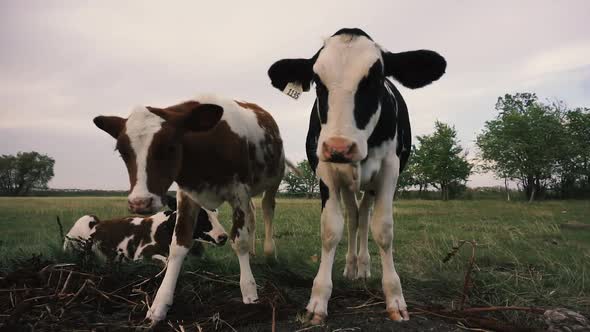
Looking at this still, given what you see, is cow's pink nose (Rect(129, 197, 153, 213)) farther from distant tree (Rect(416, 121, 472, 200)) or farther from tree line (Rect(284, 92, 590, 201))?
distant tree (Rect(416, 121, 472, 200))

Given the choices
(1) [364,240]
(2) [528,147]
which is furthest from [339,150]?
A: (2) [528,147]

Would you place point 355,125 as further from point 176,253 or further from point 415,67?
point 176,253

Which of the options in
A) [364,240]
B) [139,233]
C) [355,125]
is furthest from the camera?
[139,233]

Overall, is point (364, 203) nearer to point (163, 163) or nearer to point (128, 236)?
point (163, 163)

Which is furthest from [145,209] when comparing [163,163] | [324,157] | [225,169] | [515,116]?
[515,116]

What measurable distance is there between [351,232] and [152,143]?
3071 mm

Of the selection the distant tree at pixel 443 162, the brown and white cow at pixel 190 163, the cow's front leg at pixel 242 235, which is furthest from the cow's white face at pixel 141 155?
the distant tree at pixel 443 162

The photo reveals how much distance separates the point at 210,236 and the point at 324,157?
14.8 ft

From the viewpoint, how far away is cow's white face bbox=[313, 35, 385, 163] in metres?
3.33

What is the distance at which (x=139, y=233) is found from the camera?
28.1 ft

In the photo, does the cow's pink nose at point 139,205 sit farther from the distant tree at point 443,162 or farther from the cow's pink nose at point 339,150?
the distant tree at point 443,162

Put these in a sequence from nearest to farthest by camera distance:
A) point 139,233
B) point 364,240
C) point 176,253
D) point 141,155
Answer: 1. point 141,155
2. point 176,253
3. point 364,240
4. point 139,233

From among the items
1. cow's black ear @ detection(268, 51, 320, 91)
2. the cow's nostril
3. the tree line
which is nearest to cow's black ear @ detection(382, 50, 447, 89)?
cow's black ear @ detection(268, 51, 320, 91)

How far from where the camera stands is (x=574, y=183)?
187 feet
